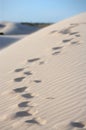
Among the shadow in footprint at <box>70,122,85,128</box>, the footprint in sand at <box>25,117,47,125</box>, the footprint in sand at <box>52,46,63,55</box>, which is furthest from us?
the footprint in sand at <box>52,46,63,55</box>

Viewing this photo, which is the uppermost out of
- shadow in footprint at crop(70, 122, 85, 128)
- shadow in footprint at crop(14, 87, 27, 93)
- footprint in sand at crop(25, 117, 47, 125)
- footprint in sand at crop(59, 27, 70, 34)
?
footprint in sand at crop(59, 27, 70, 34)

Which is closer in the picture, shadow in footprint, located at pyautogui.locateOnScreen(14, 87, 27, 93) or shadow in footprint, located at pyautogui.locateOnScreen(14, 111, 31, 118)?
shadow in footprint, located at pyautogui.locateOnScreen(14, 111, 31, 118)

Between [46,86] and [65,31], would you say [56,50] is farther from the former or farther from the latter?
[46,86]

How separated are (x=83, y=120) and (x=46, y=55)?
4.53 m

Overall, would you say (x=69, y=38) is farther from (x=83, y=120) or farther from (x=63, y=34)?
(x=83, y=120)

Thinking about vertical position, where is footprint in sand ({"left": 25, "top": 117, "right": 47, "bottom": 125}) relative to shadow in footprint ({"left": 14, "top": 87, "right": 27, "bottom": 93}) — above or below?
below

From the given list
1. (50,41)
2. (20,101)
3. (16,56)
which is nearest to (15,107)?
(20,101)

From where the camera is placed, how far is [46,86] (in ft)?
22.1

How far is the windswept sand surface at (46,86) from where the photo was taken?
5.20 meters

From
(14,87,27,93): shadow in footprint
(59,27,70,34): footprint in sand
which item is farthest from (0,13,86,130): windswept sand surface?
(59,27,70,34): footprint in sand

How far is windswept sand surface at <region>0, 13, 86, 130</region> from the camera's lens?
205 inches

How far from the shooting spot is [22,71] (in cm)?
837

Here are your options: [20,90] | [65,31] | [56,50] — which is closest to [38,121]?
[20,90]

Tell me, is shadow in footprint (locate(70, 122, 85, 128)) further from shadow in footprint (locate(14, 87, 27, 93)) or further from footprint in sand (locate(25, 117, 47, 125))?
shadow in footprint (locate(14, 87, 27, 93))
